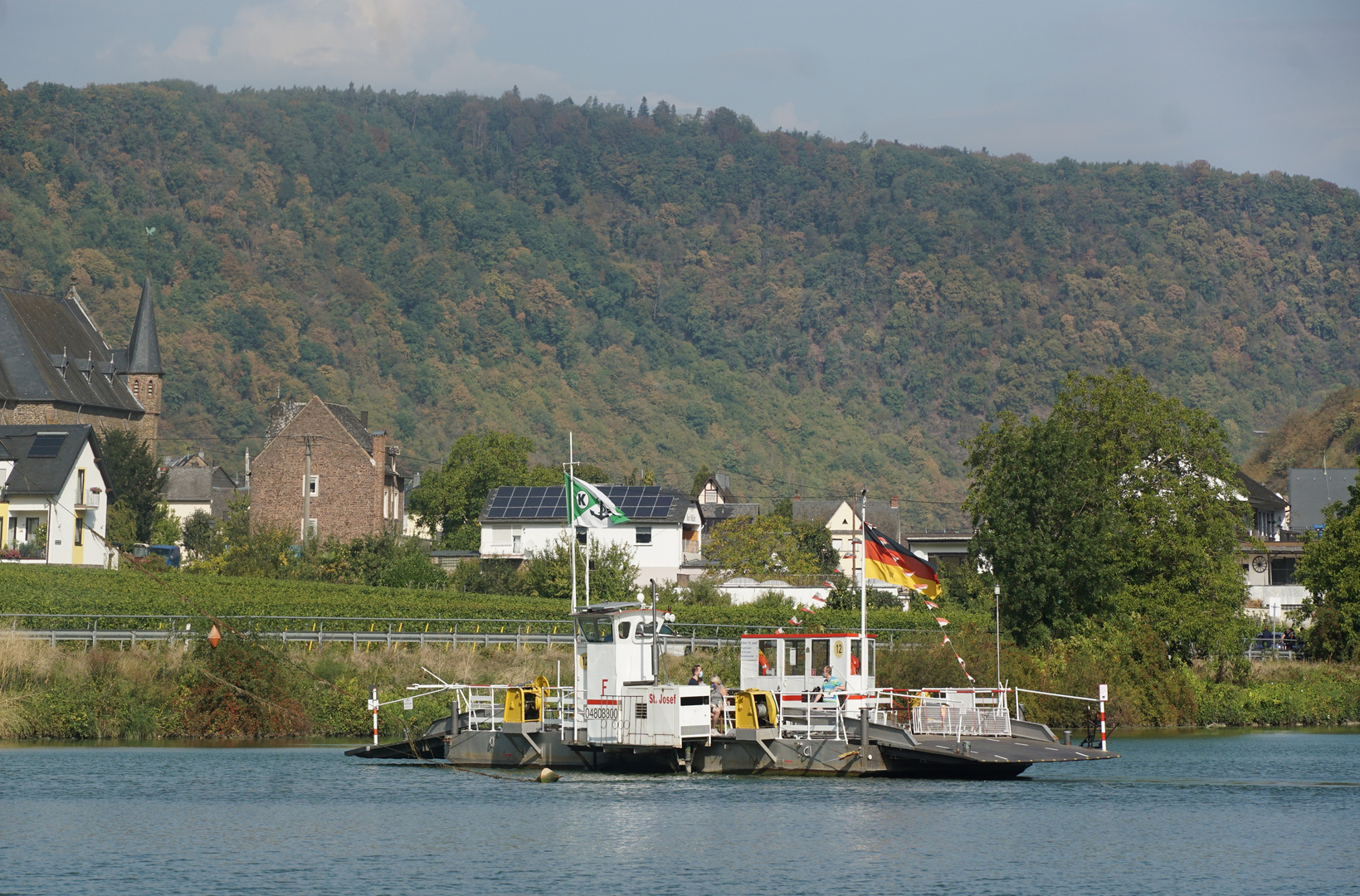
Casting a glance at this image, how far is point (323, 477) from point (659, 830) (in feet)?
300

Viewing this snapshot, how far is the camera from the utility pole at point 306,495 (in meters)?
116

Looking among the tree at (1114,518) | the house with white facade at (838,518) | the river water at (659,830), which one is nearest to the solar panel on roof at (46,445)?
the river water at (659,830)

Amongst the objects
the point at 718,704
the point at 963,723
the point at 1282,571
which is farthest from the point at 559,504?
the point at 963,723

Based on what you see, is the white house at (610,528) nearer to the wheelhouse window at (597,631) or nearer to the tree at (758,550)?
the tree at (758,550)

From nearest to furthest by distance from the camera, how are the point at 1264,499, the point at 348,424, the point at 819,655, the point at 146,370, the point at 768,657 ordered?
the point at 819,655, the point at 768,657, the point at 1264,499, the point at 348,424, the point at 146,370

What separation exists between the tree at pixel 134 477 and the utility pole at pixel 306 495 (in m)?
11.3

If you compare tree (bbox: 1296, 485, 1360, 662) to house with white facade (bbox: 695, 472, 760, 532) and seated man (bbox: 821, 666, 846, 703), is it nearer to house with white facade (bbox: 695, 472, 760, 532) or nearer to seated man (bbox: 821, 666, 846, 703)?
seated man (bbox: 821, 666, 846, 703)

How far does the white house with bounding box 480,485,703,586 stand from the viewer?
116562 millimetres

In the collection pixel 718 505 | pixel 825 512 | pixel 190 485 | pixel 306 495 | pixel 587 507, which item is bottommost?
pixel 587 507

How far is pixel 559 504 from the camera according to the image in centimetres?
11844

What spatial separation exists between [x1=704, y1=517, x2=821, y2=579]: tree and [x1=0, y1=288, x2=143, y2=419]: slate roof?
5300cm

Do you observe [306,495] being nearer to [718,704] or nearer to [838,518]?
[838,518]

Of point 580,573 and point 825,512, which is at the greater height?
point 825,512

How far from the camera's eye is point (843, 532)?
164250mm
